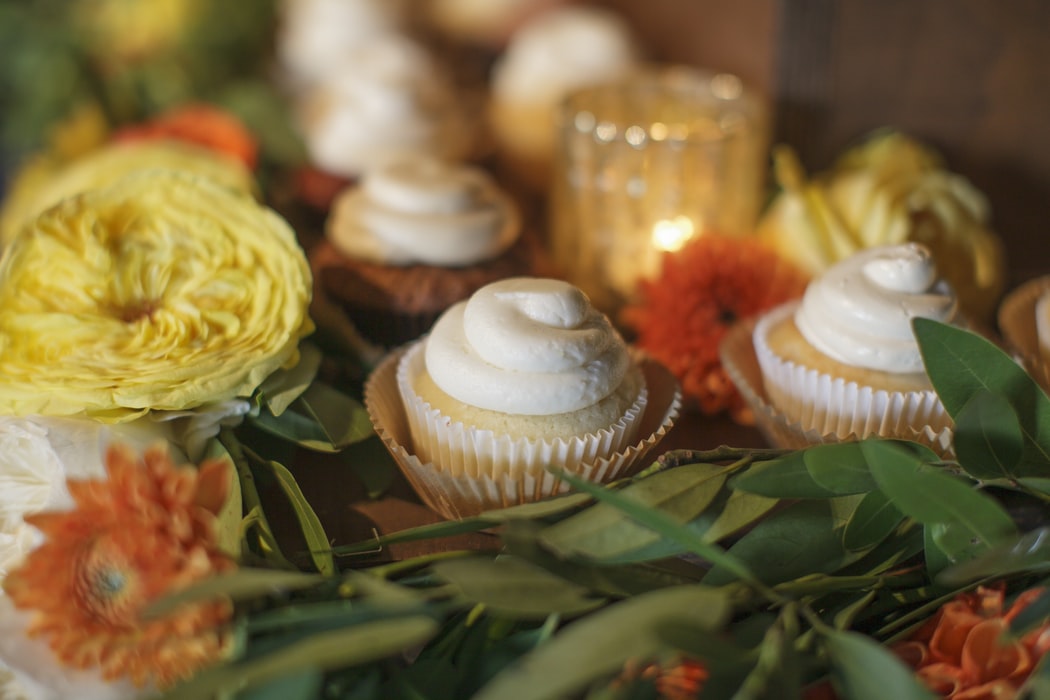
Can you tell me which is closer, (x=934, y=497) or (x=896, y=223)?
(x=934, y=497)

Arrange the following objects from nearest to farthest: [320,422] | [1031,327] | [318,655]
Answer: [318,655] → [320,422] → [1031,327]

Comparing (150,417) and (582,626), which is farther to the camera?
(150,417)

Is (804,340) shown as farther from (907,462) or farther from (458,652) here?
(458,652)

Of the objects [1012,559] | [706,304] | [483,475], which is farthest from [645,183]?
[1012,559]

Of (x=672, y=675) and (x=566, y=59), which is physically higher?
(x=566, y=59)

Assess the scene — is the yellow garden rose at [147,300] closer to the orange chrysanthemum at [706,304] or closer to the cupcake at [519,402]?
the cupcake at [519,402]

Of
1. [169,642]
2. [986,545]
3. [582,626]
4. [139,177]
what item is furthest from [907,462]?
[139,177]

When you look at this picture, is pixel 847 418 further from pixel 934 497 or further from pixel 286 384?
pixel 286 384

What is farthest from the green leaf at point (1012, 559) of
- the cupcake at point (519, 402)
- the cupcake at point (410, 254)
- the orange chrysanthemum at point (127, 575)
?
the cupcake at point (410, 254)
